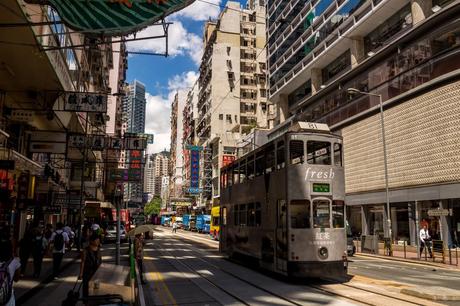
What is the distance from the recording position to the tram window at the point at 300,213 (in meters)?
13.5

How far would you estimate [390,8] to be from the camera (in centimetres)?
3184

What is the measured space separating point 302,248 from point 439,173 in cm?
1656

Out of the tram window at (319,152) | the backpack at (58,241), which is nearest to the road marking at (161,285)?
the backpack at (58,241)

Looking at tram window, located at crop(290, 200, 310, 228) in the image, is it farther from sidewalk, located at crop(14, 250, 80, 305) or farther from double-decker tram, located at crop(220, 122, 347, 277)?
sidewalk, located at crop(14, 250, 80, 305)

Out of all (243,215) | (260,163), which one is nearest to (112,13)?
(260,163)

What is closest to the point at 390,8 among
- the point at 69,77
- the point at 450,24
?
the point at 450,24

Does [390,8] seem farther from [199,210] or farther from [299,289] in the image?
[199,210]

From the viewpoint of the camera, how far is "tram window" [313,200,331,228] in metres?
13.6

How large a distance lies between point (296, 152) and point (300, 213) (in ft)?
6.26

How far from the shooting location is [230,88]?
87000 mm

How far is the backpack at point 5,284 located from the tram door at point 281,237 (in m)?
9.15

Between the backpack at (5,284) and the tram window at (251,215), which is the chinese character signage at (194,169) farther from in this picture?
the backpack at (5,284)

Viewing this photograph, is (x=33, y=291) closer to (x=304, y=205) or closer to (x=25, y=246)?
(x=25, y=246)

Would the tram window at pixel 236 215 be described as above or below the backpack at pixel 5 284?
above
